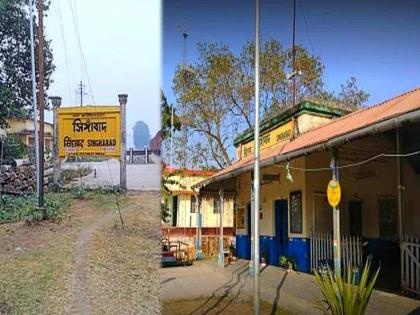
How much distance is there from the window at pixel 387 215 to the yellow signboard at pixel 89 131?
4286 mm

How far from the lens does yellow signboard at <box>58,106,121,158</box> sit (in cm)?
333

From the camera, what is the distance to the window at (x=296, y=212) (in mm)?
6172

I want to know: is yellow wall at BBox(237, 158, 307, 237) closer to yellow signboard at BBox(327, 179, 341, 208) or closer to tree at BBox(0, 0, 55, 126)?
yellow signboard at BBox(327, 179, 341, 208)

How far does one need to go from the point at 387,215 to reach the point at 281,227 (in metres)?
1.35

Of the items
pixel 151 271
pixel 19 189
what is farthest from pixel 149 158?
pixel 19 189

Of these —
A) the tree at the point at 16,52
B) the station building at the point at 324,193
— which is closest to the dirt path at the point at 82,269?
the tree at the point at 16,52

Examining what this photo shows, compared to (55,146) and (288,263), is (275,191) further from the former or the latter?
(55,146)

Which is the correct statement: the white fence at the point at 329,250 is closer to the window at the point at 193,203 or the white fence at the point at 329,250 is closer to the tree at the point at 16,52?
the window at the point at 193,203

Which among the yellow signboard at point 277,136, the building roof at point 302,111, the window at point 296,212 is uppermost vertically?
the building roof at point 302,111

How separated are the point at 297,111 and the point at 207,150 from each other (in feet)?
12.0

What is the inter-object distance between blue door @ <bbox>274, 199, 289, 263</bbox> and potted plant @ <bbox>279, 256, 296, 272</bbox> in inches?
11.3

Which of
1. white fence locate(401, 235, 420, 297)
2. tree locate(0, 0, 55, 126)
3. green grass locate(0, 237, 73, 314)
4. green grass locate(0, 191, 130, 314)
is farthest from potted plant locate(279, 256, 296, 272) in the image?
tree locate(0, 0, 55, 126)

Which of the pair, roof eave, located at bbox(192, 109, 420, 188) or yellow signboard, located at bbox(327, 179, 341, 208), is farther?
yellow signboard, located at bbox(327, 179, 341, 208)

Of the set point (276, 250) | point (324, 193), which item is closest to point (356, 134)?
point (324, 193)
